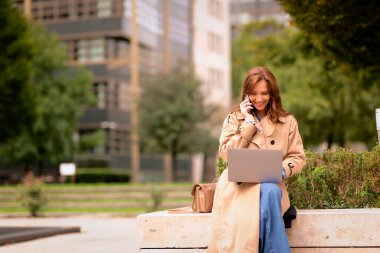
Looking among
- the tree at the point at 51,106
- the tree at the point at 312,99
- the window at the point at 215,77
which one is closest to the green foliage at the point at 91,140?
the tree at the point at 51,106

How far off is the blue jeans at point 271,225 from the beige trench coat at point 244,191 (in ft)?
0.18

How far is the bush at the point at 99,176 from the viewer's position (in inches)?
1753

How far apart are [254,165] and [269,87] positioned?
0.74 metres

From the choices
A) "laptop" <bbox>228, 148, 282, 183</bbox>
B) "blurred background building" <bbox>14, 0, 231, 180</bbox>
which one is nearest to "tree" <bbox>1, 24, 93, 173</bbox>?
"blurred background building" <bbox>14, 0, 231, 180</bbox>

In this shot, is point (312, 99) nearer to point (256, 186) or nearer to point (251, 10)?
point (256, 186)

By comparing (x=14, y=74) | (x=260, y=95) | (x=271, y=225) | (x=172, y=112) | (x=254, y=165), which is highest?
(x=14, y=74)

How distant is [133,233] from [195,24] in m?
48.4

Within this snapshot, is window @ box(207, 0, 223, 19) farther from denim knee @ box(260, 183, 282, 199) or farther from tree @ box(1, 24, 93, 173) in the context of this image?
denim knee @ box(260, 183, 282, 199)

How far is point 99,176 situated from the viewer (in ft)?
147

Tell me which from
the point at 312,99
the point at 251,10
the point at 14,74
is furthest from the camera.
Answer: the point at 251,10

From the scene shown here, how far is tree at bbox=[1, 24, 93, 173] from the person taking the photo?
47.5m

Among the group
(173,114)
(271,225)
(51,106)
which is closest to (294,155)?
(271,225)

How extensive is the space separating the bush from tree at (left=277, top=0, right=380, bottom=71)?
27296mm

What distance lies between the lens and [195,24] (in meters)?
64.8
